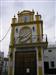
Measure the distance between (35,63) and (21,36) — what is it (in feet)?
17.1

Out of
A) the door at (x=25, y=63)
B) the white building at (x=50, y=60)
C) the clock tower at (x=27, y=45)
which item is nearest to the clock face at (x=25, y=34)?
the clock tower at (x=27, y=45)

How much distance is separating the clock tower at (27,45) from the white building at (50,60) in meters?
6.36

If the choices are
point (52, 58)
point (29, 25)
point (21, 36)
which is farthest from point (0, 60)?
point (52, 58)

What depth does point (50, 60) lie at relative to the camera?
3478 cm

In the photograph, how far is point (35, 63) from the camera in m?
27.8

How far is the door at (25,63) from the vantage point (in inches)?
1088

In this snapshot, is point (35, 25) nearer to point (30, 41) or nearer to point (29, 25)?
point (29, 25)

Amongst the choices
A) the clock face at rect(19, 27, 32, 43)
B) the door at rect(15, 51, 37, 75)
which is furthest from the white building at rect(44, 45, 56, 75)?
the clock face at rect(19, 27, 32, 43)

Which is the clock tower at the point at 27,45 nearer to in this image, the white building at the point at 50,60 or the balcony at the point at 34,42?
the balcony at the point at 34,42

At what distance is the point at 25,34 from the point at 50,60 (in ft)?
27.7

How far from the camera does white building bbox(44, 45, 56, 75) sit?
33438mm

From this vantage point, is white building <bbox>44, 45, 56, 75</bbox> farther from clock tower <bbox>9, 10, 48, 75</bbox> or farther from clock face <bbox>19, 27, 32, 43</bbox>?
clock face <bbox>19, 27, 32, 43</bbox>

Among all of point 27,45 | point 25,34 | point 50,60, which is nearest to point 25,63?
point 27,45

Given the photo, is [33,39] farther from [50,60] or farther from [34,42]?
[50,60]
